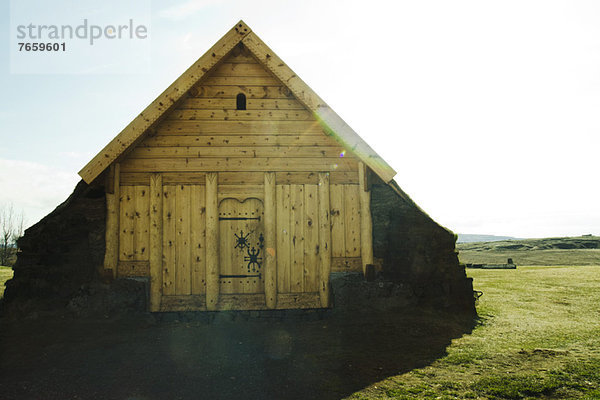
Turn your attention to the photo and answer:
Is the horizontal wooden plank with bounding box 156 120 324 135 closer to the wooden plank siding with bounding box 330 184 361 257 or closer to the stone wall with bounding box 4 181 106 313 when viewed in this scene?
the wooden plank siding with bounding box 330 184 361 257

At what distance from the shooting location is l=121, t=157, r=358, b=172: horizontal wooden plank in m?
8.52

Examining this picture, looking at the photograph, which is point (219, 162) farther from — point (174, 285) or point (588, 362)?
point (588, 362)

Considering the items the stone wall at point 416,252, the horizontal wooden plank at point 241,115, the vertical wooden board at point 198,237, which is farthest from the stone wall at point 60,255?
the stone wall at point 416,252

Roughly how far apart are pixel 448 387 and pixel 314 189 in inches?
189

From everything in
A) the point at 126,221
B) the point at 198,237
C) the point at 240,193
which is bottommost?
the point at 198,237

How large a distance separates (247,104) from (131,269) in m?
4.46

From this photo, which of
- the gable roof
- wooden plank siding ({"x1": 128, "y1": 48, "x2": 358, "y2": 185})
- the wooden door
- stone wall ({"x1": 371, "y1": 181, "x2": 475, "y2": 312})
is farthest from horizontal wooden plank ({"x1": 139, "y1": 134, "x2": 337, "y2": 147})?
stone wall ({"x1": 371, "y1": 181, "x2": 475, "y2": 312})

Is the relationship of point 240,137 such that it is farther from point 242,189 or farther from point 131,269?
point 131,269

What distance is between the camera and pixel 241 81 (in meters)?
8.80

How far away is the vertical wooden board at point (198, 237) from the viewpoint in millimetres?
8383

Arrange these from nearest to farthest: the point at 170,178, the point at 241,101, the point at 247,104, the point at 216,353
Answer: the point at 216,353 < the point at 170,178 < the point at 247,104 < the point at 241,101

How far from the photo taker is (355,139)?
8242 millimetres

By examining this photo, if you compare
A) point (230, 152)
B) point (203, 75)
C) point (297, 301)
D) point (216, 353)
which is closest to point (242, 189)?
A: point (230, 152)

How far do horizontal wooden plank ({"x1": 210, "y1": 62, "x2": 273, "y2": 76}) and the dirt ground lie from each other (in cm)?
541
